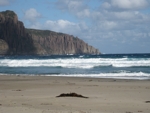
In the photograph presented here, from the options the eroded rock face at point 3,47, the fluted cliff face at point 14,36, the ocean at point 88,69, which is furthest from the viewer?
the fluted cliff face at point 14,36

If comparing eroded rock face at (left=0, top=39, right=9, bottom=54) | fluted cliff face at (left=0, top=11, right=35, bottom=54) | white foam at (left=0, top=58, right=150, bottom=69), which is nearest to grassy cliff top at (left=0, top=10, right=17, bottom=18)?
fluted cliff face at (left=0, top=11, right=35, bottom=54)

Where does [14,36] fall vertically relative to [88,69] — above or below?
above

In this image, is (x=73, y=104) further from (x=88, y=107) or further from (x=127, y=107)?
(x=127, y=107)

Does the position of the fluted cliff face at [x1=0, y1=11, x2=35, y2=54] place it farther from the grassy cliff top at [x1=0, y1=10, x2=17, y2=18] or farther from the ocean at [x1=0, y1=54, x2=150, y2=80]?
the ocean at [x1=0, y1=54, x2=150, y2=80]

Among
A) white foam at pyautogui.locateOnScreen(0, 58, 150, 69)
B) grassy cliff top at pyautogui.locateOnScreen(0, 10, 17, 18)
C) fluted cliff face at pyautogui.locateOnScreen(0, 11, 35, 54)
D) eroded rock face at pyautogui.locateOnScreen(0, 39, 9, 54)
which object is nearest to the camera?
white foam at pyautogui.locateOnScreen(0, 58, 150, 69)

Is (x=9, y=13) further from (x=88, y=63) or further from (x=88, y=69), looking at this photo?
(x=88, y=69)

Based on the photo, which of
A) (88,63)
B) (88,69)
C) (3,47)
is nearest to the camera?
(88,69)

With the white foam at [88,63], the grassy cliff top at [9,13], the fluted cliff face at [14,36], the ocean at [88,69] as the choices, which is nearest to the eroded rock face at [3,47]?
the fluted cliff face at [14,36]

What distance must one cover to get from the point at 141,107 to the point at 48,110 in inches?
102

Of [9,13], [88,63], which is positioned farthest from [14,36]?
[88,63]

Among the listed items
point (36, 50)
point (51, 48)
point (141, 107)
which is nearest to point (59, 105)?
point (141, 107)

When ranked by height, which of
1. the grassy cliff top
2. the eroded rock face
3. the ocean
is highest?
the grassy cliff top

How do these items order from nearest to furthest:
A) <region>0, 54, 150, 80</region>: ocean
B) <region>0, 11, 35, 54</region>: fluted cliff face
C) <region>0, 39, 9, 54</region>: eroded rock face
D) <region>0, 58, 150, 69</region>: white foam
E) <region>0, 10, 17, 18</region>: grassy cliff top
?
<region>0, 54, 150, 80</region>: ocean, <region>0, 58, 150, 69</region>: white foam, <region>0, 39, 9, 54</region>: eroded rock face, <region>0, 11, 35, 54</region>: fluted cliff face, <region>0, 10, 17, 18</region>: grassy cliff top

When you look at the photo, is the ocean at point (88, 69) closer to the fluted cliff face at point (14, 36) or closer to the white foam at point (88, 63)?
the white foam at point (88, 63)
